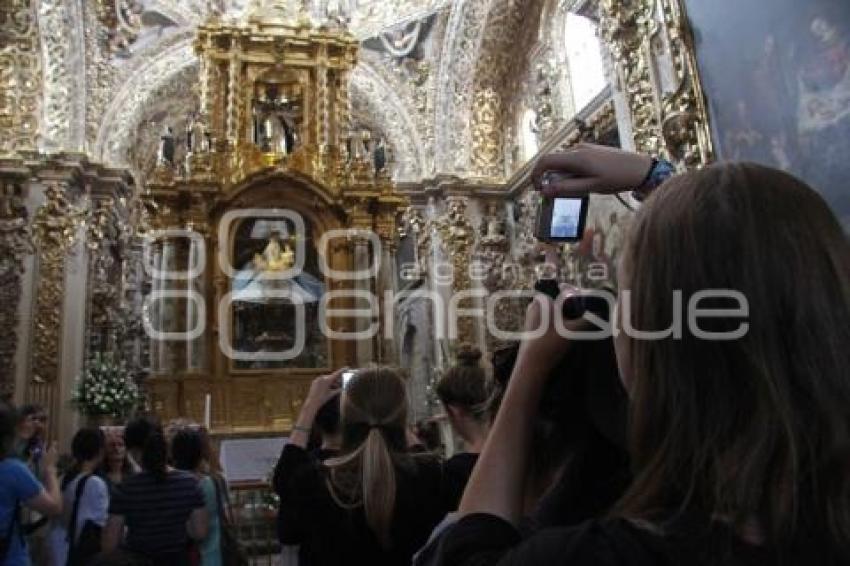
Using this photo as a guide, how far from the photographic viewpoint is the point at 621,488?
1027mm

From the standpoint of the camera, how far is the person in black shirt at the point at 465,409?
2.41 m

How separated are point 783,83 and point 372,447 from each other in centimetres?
550

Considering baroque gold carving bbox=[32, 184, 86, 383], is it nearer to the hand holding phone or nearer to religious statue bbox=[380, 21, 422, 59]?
religious statue bbox=[380, 21, 422, 59]

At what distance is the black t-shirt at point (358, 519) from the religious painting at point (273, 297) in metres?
9.82

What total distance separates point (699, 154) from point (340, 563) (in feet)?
19.8

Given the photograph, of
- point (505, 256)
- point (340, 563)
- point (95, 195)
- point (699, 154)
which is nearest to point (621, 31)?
point (699, 154)

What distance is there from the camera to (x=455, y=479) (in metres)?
2.38

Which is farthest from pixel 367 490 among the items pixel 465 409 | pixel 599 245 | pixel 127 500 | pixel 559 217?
pixel 599 245

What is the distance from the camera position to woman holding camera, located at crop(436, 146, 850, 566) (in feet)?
2.51

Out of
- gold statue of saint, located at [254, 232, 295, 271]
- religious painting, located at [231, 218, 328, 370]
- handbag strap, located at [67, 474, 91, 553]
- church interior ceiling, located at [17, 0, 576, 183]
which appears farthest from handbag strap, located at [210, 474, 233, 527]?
church interior ceiling, located at [17, 0, 576, 183]

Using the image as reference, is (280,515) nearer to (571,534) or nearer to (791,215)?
(571,534)

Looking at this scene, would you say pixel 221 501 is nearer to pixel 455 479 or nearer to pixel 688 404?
pixel 455 479

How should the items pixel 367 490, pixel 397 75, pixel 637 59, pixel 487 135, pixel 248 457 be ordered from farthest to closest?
1. pixel 397 75
2. pixel 487 135
3. pixel 248 457
4. pixel 637 59
5. pixel 367 490

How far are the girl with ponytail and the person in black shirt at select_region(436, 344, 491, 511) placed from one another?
0.08m
